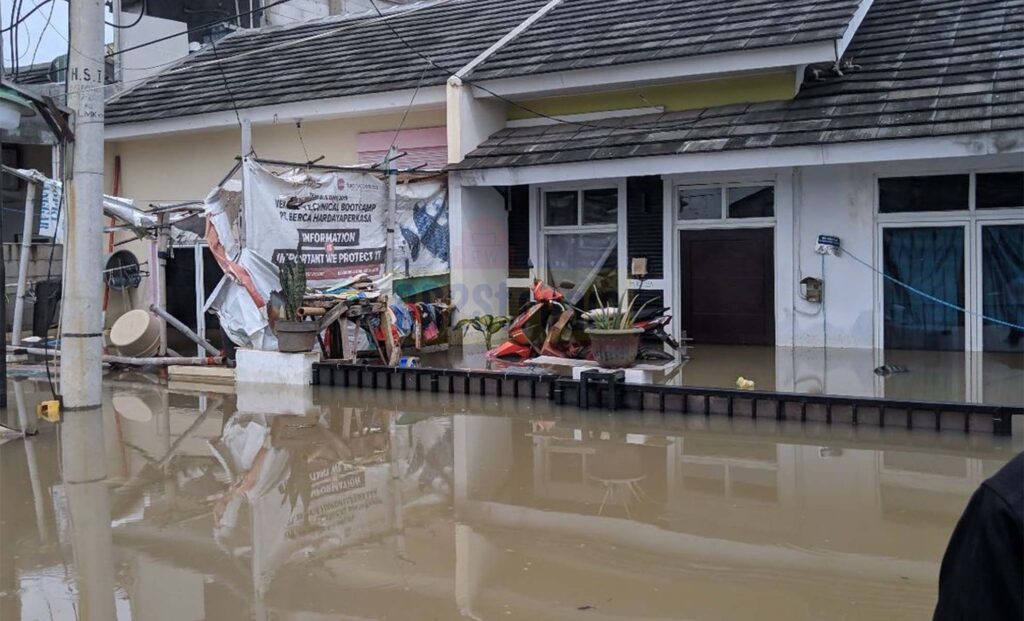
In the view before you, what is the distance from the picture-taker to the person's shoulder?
148cm

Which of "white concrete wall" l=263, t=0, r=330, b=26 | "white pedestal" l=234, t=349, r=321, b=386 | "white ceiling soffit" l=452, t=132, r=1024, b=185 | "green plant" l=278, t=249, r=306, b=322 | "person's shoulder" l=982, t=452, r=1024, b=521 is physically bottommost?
"white pedestal" l=234, t=349, r=321, b=386

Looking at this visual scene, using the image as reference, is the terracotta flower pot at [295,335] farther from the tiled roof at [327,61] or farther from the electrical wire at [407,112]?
the tiled roof at [327,61]

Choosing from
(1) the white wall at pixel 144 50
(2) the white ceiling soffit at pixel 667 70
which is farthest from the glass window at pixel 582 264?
(1) the white wall at pixel 144 50

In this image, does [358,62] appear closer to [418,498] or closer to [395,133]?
[395,133]

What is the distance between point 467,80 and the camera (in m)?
15.5

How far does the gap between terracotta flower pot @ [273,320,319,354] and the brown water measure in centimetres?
204

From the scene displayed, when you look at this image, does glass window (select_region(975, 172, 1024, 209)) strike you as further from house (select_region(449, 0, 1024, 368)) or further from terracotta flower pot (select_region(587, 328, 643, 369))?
terracotta flower pot (select_region(587, 328, 643, 369))

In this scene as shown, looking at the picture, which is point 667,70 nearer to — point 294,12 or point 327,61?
point 327,61

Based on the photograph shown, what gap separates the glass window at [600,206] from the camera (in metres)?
15.6

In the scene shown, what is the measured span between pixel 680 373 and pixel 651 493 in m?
5.14

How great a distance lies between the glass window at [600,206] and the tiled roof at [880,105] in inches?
43.7

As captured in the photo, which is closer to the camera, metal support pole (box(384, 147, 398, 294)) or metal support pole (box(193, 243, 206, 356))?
metal support pole (box(384, 147, 398, 294))

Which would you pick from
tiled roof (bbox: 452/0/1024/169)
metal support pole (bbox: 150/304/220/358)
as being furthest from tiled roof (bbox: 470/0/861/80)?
metal support pole (bbox: 150/304/220/358)

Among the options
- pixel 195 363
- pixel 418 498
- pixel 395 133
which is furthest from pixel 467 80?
pixel 418 498
